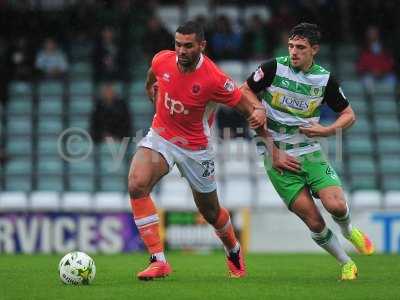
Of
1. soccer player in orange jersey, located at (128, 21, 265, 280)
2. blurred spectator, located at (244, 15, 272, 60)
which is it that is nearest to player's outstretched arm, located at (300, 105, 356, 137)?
soccer player in orange jersey, located at (128, 21, 265, 280)

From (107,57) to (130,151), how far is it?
1.96 m

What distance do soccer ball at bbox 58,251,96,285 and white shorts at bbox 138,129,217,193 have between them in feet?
4.25

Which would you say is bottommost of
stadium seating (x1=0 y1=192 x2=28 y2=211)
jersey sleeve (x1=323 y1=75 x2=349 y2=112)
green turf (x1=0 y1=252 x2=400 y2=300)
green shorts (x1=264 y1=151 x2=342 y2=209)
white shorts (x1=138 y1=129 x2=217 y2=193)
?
stadium seating (x1=0 y1=192 x2=28 y2=211)

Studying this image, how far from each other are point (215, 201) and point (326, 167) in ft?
3.75

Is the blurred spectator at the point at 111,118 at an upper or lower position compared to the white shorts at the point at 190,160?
lower

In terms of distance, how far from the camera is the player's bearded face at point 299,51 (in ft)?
33.1

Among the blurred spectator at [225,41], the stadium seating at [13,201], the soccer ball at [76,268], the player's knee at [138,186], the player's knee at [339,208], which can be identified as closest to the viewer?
the soccer ball at [76,268]

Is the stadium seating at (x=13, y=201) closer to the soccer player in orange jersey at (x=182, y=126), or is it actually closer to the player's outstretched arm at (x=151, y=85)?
the player's outstretched arm at (x=151, y=85)

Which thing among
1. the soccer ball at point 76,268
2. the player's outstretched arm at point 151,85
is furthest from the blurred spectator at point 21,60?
the soccer ball at point 76,268

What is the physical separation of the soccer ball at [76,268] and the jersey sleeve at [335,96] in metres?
2.90

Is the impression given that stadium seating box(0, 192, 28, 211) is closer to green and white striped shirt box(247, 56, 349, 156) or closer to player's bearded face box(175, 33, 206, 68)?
green and white striped shirt box(247, 56, 349, 156)

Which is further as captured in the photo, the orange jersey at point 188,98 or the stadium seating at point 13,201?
the stadium seating at point 13,201

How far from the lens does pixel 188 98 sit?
9.94 metres

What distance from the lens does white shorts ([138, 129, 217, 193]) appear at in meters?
9.95
